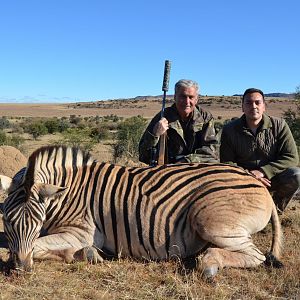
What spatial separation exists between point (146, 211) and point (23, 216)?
4.05 feet

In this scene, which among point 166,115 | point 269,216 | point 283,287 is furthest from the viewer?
point 166,115

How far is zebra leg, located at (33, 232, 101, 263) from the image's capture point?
4.50 metres

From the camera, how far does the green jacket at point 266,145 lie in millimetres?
6176

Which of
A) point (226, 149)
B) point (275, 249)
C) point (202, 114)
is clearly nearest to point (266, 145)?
point (226, 149)

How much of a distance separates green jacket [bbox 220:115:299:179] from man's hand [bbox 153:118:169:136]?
36.8 inches

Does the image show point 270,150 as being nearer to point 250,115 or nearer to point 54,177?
point 250,115

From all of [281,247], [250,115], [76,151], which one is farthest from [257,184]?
[76,151]

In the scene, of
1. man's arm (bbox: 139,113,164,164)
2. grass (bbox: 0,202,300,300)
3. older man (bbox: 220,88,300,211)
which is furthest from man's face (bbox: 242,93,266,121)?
grass (bbox: 0,202,300,300)

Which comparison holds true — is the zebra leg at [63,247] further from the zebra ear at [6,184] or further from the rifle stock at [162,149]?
the rifle stock at [162,149]

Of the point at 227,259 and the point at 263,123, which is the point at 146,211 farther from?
the point at 263,123

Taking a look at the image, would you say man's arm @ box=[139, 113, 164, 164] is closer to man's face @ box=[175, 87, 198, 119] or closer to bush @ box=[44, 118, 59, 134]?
man's face @ box=[175, 87, 198, 119]

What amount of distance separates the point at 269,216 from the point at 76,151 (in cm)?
218

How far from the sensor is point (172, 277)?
4168 mm

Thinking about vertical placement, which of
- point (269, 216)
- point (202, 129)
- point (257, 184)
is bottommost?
point (269, 216)
